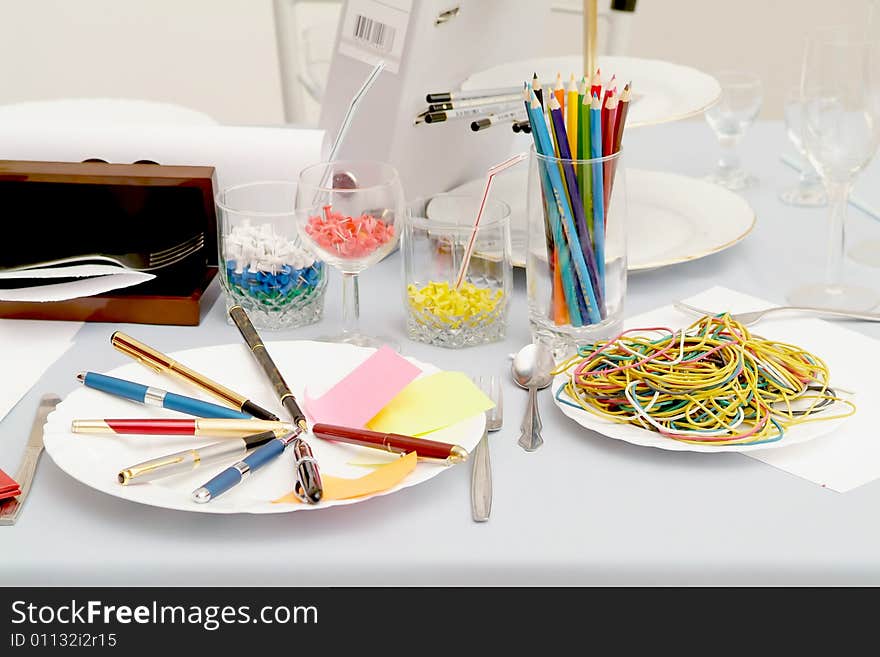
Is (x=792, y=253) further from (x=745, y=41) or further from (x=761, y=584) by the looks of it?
(x=745, y=41)

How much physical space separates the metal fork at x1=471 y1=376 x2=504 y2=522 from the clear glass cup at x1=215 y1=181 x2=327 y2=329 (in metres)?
0.19

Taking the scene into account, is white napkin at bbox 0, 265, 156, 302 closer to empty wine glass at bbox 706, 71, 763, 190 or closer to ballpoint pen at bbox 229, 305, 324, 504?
ballpoint pen at bbox 229, 305, 324, 504

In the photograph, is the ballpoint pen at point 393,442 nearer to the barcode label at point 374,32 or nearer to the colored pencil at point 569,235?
the colored pencil at point 569,235

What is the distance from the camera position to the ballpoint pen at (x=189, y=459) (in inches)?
24.3

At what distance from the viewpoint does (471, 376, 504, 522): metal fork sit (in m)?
0.63

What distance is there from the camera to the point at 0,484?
64 centimetres

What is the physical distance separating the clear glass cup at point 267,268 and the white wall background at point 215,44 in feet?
6.72

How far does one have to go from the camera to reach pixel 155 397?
71 centimetres

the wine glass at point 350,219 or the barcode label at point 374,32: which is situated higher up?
the barcode label at point 374,32

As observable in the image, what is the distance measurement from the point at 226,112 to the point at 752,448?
8.23 feet

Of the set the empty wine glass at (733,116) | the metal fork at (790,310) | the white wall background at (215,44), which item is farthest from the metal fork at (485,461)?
the white wall background at (215,44)

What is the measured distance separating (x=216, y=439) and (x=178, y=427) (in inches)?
1.2
